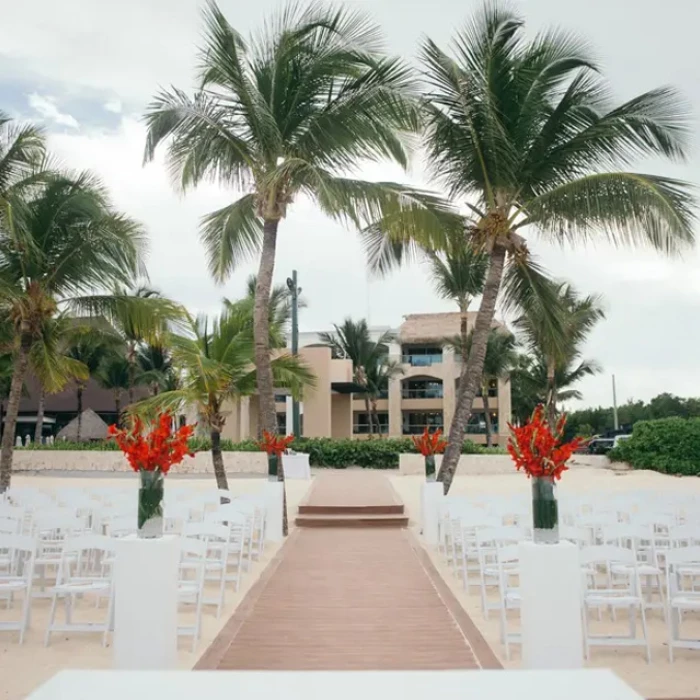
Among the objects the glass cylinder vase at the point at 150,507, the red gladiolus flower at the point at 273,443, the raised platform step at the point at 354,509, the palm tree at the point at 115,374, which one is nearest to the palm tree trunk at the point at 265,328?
the red gladiolus flower at the point at 273,443

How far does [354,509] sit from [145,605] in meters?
8.67

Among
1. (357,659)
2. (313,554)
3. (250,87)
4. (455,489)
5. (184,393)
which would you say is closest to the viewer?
(357,659)

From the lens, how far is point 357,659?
4.98 m

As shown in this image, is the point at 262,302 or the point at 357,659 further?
the point at 262,302

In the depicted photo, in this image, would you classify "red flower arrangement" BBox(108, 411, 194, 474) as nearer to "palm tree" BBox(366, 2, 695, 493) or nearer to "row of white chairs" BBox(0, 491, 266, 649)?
"row of white chairs" BBox(0, 491, 266, 649)

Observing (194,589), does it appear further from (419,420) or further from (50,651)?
(419,420)

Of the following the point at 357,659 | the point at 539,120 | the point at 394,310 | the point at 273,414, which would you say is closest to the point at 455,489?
the point at 273,414

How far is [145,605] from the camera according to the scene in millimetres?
4523

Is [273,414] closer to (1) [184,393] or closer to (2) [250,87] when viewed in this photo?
(1) [184,393]

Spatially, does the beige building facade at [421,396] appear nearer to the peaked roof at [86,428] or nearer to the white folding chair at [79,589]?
the peaked roof at [86,428]

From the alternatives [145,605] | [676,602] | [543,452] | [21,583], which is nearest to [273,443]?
[21,583]

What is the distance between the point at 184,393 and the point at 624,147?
8446 mm

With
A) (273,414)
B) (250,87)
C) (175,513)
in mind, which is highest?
(250,87)

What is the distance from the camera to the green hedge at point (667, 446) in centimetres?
2342
